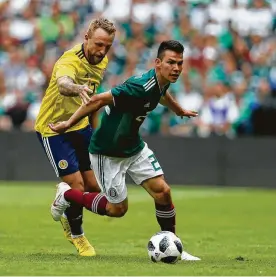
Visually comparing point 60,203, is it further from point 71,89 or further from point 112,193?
point 71,89

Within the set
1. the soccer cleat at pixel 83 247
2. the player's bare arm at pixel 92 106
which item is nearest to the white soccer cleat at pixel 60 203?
the soccer cleat at pixel 83 247

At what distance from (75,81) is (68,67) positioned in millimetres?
188

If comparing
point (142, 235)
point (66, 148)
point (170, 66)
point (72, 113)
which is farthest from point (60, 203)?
point (142, 235)

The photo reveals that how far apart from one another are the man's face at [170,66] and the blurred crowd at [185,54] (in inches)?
440

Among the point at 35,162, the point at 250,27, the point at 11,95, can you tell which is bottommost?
the point at 35,162

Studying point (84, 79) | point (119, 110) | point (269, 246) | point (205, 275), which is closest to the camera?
point (205, 275)

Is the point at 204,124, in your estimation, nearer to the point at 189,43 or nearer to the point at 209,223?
the point at 189,43

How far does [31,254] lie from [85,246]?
0.63 meters

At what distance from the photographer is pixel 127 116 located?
9.12 meters

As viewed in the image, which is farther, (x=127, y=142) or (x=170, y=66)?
(x=127, y=142)

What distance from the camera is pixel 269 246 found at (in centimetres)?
1074

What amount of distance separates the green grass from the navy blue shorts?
89 cm

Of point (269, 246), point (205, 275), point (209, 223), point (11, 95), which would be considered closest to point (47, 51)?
point (11, 95)

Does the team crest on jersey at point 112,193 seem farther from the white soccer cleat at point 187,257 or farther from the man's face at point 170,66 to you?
the man's face at point 170,66
